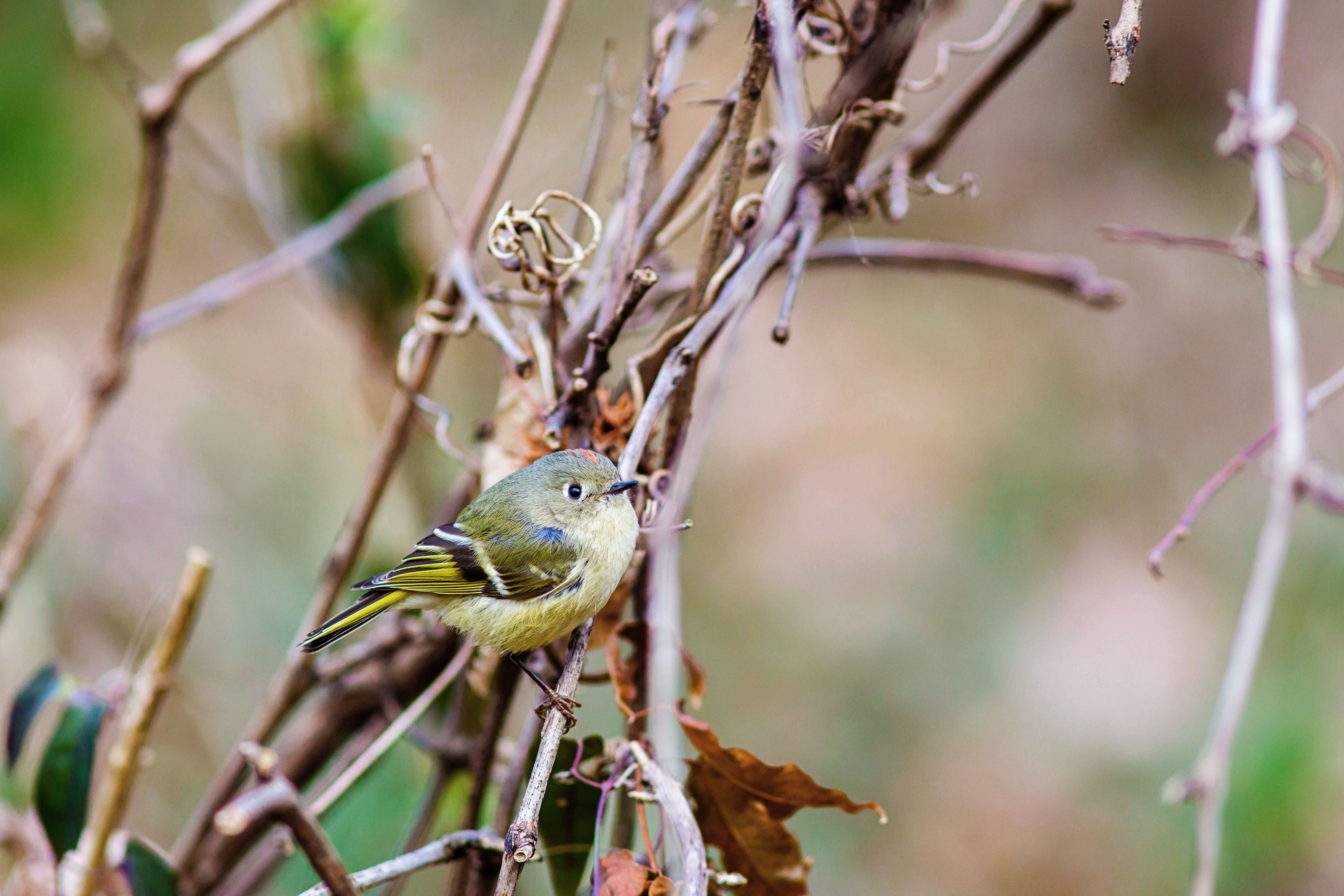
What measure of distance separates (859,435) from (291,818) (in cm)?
387

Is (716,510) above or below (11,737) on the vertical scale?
above

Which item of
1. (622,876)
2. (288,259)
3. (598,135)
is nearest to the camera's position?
(622,876)

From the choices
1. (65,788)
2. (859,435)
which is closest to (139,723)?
(65,788)

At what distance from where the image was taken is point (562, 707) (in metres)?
1.24

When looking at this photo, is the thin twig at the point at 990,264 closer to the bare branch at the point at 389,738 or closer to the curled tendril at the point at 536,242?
the curled tendril at the point at 536,242

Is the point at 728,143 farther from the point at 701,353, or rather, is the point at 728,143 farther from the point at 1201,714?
the point at 1201,714

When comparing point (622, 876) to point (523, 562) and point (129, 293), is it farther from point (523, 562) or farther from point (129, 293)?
point (129, 293)

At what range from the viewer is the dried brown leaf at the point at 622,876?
1175mm

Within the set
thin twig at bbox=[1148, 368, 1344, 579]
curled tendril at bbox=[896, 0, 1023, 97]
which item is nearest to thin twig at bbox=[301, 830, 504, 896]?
thin twig at bbox=[1148, 368, 1344, 579]

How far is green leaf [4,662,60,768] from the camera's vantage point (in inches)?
71.3

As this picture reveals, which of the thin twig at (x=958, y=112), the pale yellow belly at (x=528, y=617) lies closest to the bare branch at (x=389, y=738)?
the pale yellow belly at (x=528, y=617)

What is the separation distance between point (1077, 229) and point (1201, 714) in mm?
2103

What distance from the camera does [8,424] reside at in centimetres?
314

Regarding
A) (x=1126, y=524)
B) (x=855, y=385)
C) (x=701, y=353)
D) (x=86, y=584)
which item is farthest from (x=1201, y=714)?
(x=86, y=584)
